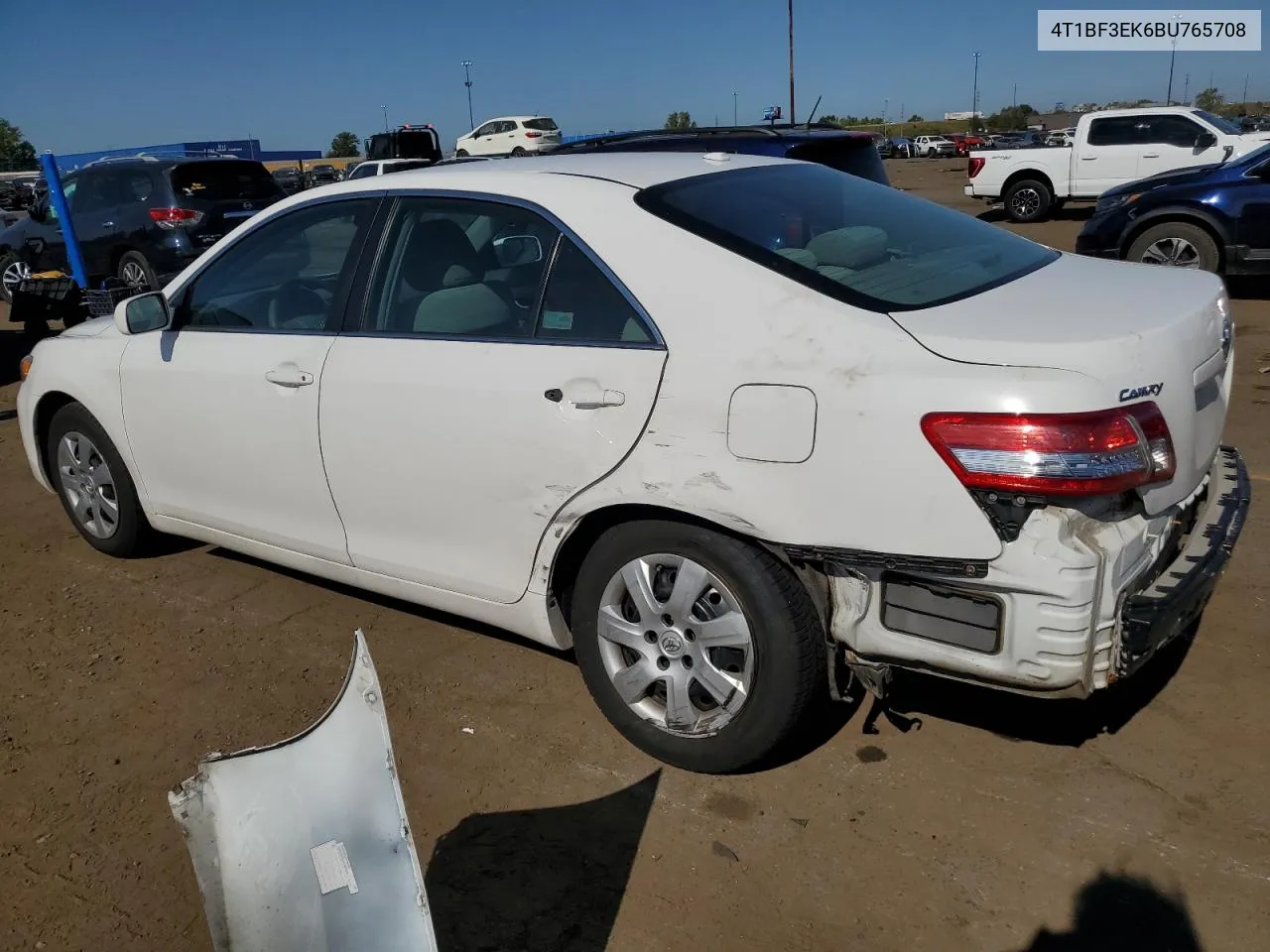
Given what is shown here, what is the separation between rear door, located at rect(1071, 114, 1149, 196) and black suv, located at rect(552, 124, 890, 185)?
11011mm

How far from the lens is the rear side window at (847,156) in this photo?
6.72 meters

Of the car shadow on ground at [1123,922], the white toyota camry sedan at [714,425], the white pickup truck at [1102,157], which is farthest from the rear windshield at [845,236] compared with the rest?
the white pickup truck at [1102,157]

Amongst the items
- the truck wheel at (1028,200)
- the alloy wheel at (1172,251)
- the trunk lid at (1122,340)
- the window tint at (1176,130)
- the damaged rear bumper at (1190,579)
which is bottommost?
the truck wheel at (1028,200)

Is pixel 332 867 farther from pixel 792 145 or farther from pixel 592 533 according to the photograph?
pixel 792 145

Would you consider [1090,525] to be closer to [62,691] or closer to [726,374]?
[726,374]

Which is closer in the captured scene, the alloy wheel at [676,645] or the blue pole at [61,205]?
the alloy wheel at [676,645]

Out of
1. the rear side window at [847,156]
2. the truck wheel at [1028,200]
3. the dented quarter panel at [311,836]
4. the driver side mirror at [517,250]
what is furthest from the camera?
the truck wheel at [1028,200]

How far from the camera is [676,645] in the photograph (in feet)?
9.45

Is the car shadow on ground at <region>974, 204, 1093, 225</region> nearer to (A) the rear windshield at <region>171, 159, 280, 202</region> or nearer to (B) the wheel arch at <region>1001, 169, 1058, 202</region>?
(B) the wheel arch at <region>1001, 169, 1058, 202</region>

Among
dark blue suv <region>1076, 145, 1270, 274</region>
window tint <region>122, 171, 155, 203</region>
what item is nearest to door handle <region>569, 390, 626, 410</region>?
dark blue suv <region>1076, 145, 1270, 274</region>

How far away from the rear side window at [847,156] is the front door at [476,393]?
382 centimetres

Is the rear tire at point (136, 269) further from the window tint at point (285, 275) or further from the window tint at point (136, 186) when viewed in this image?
the window tint at point (285, 275)

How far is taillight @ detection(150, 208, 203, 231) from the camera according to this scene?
12148 millimetres

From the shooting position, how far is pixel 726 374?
8.61 feet
